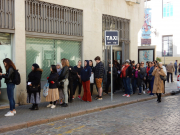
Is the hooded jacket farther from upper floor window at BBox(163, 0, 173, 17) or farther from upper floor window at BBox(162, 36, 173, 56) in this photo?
upper floor window at BBox(163, 0, 173, 17)

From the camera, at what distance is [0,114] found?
7949mm

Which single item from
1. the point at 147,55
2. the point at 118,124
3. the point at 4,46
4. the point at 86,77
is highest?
the point at 4,46

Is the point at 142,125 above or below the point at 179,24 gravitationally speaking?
below

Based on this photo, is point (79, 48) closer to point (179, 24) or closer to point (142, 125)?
point (142, 125)

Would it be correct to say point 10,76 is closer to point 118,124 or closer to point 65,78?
point 65,78

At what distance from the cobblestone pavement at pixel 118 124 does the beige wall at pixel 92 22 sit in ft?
11.1

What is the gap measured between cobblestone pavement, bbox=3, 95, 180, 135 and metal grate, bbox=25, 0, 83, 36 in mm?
4445

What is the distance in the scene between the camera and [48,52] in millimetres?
10766

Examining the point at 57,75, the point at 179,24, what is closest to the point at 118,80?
the point at 57,75

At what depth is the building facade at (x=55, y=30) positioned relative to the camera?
30.7ft

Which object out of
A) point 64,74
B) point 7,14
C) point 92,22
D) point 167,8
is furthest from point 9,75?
point 167,8

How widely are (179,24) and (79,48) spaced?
95.4ft

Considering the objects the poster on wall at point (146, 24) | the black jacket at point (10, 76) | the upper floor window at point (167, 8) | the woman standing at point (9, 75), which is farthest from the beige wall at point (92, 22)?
the upper floor window at point (167, 8)

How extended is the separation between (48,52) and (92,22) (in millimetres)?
3095
